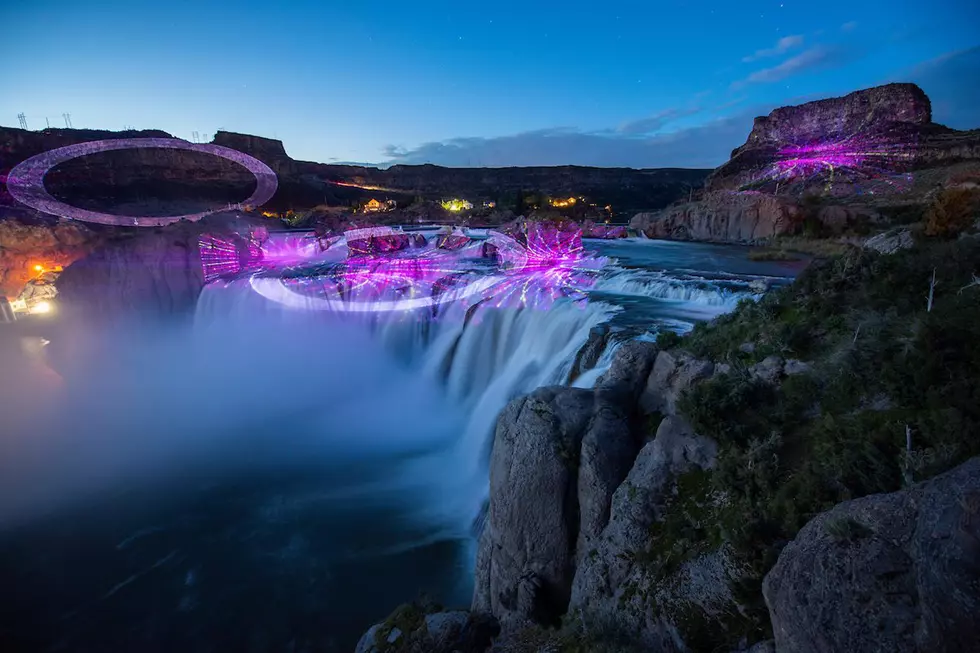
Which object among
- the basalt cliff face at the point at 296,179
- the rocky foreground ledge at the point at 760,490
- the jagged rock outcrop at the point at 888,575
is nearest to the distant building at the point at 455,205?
the basalt cliff face at the point at 296,179

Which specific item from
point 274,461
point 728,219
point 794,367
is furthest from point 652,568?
point 728,219

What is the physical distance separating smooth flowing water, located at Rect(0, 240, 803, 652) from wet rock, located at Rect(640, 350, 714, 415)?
→ 3.63m

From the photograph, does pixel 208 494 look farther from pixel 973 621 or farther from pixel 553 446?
pixel 973 621

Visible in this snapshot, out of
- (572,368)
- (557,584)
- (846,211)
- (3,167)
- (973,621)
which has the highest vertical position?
(3,167)

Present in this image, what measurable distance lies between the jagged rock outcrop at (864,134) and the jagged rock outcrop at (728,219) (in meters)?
16.1

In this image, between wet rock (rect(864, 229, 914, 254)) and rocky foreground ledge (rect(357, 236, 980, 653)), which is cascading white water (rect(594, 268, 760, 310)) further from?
rocky foreground ledge (rect(357, 236, 980, 653))

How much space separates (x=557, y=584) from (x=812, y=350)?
4.69m

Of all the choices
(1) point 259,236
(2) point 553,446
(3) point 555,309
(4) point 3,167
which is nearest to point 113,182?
(4) point 3,167

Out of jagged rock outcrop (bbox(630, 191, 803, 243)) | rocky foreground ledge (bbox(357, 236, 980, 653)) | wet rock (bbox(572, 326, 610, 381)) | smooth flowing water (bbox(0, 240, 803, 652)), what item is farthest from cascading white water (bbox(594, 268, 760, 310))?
jagged rock outcrop (bbox(630, 191, 803, 243))

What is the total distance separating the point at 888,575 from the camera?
281 cm

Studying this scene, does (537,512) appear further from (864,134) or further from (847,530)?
(864,134)

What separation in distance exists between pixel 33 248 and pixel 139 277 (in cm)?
485

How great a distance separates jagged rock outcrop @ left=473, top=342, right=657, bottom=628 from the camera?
6.41 metres

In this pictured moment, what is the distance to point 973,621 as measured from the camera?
7.43 feet
